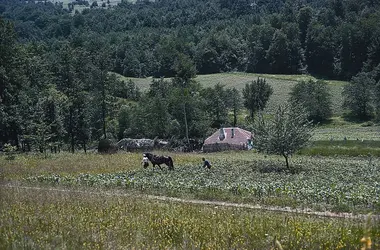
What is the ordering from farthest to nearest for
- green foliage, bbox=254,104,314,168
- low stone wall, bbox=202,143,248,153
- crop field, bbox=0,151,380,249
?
1. low stone wall, bbox=202,143,248,153
2. green foliage, bbox=254,104,314,168
3. crop field, bbox=0,151,380,249

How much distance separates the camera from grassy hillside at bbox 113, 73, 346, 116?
392ft

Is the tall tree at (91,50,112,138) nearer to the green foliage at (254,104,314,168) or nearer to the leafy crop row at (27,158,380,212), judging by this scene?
the green foliage at (254,104,314,168)

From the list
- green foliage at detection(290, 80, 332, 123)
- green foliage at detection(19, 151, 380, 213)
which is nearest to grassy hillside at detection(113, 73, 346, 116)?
green foliage at detection(290, 80, 332, 123)

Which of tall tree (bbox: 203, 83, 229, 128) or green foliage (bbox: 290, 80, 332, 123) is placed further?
green foliage (bbox: 290, 80, 332, 123)

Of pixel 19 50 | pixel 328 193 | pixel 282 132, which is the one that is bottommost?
pixel 328 193

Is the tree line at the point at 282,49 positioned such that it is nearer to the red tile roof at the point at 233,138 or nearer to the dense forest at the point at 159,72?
the dense forest at the point at 159,72

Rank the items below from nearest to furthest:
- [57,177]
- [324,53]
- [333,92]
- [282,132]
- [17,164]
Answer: [57,177] → [17,164] → [282,132] → [333,92] → [324,53]

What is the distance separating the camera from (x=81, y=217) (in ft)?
44.8

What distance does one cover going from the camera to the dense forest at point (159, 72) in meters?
63.4

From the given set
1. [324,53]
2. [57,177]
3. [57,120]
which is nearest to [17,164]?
[57,177]

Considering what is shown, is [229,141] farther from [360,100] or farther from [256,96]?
[360,100]

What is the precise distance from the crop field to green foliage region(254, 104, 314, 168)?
6361 mm

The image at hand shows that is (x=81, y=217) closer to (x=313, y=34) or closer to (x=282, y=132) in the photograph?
(x=282, y=132)

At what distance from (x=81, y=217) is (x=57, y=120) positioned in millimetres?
55619
